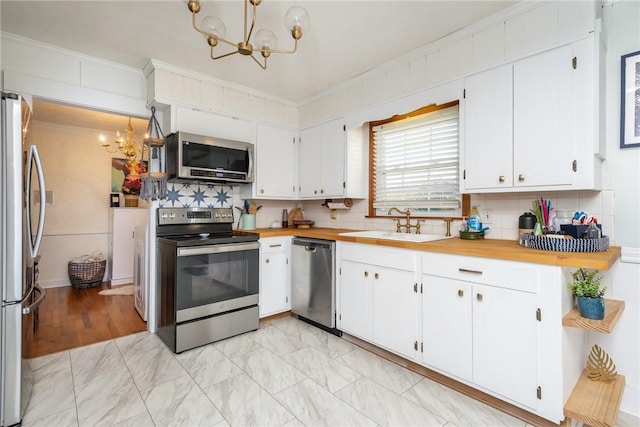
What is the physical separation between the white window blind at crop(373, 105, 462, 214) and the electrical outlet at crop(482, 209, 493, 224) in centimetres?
27

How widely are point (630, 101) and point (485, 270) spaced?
1299 millimetres

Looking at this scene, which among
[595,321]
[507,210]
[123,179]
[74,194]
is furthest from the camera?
[123,179]

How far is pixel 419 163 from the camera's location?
117 inches

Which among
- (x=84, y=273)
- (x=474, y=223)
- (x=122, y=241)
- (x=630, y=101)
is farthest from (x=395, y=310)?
(x=84, y=273)

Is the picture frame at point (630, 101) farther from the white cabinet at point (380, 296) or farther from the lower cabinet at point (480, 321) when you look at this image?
the white cabinet at point (380, 296)

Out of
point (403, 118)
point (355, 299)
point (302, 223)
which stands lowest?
point (355, 299)

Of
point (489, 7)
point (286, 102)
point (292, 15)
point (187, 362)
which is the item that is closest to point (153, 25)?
point (292, 15)

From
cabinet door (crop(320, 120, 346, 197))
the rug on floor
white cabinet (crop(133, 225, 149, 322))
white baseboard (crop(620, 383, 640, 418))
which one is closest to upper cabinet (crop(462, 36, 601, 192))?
white baseboard (crop(620, 383, 640, 418))

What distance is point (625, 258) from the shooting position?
1.85 meters

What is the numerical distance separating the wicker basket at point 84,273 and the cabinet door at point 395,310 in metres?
4.34

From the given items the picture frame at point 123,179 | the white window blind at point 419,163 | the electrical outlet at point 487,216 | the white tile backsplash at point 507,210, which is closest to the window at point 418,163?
the white window blind at point 419,163

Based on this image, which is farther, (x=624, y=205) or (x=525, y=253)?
(x=624, y=205)

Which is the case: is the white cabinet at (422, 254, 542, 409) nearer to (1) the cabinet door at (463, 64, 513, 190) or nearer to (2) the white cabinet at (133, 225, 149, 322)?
(1) the cabinet door at (463, 64, 513, 190)

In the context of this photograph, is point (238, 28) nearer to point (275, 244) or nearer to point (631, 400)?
point (275, 244)
